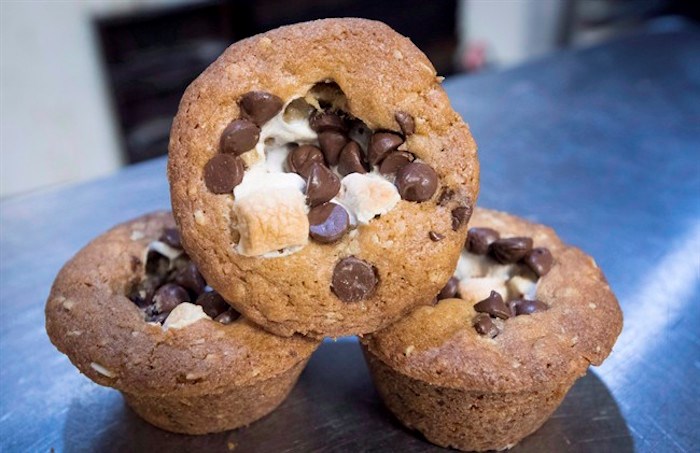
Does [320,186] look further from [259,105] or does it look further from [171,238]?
[171,238]

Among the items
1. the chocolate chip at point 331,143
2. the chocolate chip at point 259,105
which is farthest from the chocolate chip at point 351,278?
the chocolate chip at point 259,105

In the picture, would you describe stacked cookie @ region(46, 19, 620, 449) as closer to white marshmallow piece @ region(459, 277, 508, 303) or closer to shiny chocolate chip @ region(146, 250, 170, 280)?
white marshmallow piece @ region(459, 277, 508, 303)

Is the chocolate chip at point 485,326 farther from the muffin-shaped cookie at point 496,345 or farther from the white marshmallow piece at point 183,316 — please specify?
the white marshmallow piece at point 183,316

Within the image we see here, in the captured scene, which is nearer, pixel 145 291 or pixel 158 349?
pixel 158 349

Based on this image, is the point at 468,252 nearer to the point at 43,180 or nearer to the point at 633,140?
the point at 633,140

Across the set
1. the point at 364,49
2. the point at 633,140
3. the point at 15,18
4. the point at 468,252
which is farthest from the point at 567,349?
the point at 15,18

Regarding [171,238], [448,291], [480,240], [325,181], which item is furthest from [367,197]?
[171,238]
